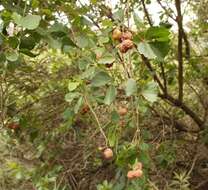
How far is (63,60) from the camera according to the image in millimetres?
2791

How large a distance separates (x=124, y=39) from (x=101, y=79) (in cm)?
18

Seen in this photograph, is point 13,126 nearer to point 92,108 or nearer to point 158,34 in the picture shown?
point 92,108

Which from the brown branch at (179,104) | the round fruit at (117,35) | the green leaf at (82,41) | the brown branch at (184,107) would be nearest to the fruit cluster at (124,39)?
the round fruit at (117,35)

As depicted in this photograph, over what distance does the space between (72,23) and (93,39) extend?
0.10m

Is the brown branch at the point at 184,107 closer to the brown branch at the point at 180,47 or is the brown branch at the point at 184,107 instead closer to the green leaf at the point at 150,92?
the brown branch at the point at 180,47

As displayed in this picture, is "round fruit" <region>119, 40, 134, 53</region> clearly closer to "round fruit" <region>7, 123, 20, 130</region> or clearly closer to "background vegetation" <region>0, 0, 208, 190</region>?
"background vegetation" <region>0, 0, 208, 190</region>

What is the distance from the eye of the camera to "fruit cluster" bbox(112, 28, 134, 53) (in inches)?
51.9

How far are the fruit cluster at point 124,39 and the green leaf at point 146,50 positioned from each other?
24 millimetres

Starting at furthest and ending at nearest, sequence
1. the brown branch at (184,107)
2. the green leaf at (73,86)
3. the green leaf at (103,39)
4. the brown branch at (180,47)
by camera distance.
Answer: the brown branch at (184,107) < the brown branch at (180,47) < the green leaf at (73,86) < the green leaf at (103,39)

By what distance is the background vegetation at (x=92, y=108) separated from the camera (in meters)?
1.71

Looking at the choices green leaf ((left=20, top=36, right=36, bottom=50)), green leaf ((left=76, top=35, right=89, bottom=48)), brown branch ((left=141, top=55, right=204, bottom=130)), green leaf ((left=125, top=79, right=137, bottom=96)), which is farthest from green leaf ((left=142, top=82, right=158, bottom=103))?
brown branch ((left=141, top=55, right=204, bottom=130))

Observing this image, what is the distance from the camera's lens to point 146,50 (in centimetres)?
133

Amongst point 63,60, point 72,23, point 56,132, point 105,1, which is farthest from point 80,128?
point 72,23

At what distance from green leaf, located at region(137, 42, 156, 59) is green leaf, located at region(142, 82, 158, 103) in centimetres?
12
